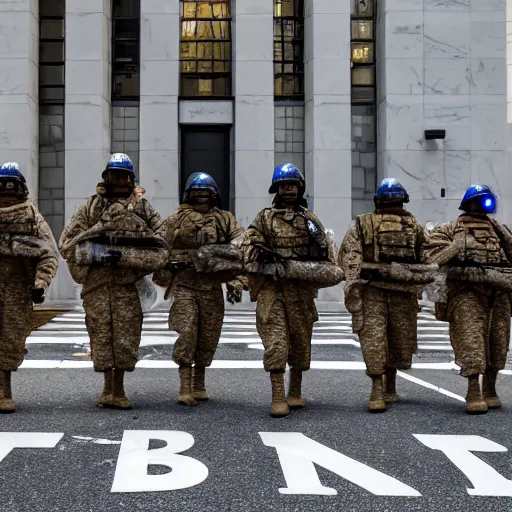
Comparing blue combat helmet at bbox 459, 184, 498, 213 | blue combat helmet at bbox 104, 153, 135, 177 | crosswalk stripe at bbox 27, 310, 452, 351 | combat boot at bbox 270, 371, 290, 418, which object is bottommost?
crosswalk stripe at bbox 27, 310, 452, 351

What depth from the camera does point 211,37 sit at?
61.0 ft

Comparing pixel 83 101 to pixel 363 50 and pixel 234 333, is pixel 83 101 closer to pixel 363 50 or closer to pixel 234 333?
pixel 363 50

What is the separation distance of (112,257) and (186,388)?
1350 mm

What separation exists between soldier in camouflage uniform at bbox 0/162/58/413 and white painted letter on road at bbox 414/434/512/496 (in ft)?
11.0

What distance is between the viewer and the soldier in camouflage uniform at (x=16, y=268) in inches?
221

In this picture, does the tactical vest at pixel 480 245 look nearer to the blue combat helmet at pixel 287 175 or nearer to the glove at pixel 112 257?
the blue combat helmet at pixel 287 175

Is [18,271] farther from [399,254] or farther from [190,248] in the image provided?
[399,254]

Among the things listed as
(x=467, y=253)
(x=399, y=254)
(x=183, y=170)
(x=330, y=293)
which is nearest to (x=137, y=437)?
(x=399, y=254)

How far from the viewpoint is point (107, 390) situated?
5891 millimetres

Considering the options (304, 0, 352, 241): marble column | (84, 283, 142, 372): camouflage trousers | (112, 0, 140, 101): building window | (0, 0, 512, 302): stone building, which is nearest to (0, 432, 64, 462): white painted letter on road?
(84, 283, 142, 372): camouflage trousers

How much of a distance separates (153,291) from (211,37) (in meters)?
13.9

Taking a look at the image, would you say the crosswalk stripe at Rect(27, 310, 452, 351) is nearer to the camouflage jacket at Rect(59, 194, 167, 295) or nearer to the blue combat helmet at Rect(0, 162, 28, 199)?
the camouflage jacket at Rect(59, 194, 167, 295)

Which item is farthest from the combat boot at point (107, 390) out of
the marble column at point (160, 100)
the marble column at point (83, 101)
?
the marble column at point (83, 101)

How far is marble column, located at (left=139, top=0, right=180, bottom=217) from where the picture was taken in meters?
17.8
